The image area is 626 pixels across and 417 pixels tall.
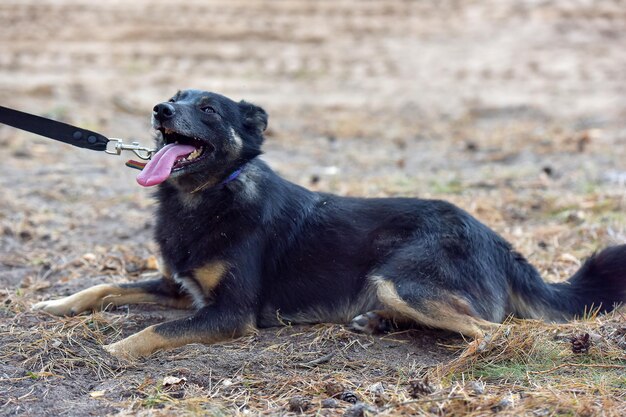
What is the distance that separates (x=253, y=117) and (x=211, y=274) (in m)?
1.22

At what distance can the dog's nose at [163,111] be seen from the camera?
Result: 191 inches

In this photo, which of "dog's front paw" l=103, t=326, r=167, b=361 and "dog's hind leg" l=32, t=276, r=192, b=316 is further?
"dog's hind leg" l=32, t=276, r=192, b=316

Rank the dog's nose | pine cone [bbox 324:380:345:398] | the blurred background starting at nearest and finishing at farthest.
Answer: pine cone [bbox 324:380:345:398], the dog's nose, the blurred background

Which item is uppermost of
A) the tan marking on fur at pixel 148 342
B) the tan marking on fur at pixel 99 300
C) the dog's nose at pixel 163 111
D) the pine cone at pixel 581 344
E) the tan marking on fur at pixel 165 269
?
the dog's nose at pixel 163 111

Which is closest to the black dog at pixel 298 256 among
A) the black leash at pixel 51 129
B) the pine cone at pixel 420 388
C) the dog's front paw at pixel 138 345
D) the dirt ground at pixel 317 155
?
the dirt ground at pixel 317 155

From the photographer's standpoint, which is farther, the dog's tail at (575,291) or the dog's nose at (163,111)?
the dog's tail at (575,291)

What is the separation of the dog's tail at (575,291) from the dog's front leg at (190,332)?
1788mm

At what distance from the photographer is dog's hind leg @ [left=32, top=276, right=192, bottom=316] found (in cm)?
522

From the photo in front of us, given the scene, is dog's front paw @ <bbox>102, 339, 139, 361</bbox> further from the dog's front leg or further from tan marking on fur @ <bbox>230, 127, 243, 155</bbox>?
tan marking on fur @ <bbox>230, 127, 243, 155</bbox>

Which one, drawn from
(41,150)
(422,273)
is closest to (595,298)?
(422,273)

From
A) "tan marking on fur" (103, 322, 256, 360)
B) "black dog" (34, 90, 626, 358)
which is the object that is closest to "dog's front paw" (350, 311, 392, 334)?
"black dog" (34, 90, 626, 358)

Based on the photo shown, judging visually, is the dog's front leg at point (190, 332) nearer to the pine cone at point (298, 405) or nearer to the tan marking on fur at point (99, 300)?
the tan marking on fur at point (99, 300)

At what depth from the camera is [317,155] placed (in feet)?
38.3

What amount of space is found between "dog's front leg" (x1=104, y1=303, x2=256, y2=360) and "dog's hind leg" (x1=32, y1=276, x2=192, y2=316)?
64 centimetres
